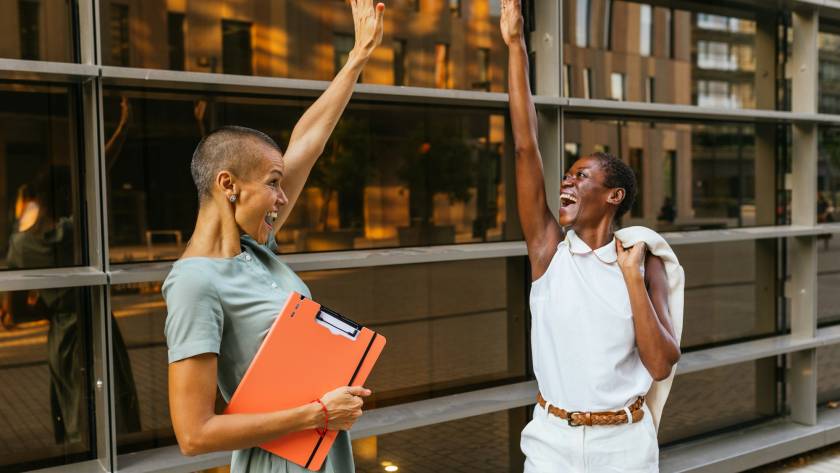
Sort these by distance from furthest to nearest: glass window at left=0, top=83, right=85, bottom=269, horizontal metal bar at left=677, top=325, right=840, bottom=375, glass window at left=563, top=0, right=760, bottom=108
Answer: glass window at left=563, top=0, right=760, bottom=108 < horizontal metal bar at left=677, top=325, right=840, bottom=375 < glass window at left=0, top=83, right=85, bottom=269

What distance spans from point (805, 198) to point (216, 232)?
390 centimetres

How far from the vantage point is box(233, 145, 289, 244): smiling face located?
1.71 m

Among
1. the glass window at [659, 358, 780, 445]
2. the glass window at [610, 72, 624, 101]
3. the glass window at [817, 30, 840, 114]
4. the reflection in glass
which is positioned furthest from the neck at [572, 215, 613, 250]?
the glass window at [817, 30, 840, 114]

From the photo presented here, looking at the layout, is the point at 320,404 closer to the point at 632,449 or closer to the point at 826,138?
the point at 632,449

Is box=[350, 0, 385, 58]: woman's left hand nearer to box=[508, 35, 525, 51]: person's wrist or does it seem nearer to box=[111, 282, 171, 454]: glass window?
box=[508, 35, 525, 51]: person's wrist

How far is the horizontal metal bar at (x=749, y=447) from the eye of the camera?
4.17 metres

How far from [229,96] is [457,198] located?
1458 mm

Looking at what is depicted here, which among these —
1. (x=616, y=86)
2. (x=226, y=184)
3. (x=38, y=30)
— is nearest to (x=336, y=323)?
(x=226, y=184)

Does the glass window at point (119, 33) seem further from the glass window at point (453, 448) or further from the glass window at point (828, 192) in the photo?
the glass window at point (828, 192)

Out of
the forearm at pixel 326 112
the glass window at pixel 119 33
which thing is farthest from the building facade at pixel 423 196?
the forearm at pixel 326 112

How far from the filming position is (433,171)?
430cm

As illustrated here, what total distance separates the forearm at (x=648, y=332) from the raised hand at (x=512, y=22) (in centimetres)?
85

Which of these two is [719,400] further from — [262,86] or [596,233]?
[262,86]

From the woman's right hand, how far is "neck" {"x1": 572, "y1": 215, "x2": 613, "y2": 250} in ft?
3.20
